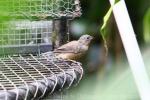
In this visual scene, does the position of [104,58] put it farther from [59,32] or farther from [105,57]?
[59,32]

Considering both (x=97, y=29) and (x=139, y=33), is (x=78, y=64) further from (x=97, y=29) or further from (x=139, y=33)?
(x=139, y=33)

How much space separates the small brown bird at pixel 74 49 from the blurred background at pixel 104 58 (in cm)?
3

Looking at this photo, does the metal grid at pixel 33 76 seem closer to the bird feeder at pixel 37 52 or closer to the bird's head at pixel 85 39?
the bird feeder at pixel 37 52

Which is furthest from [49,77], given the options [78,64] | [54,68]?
[78,64]

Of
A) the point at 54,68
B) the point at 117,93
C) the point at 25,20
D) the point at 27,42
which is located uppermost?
the point at 25,20

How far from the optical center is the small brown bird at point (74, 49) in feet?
4.66

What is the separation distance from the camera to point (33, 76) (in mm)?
1349

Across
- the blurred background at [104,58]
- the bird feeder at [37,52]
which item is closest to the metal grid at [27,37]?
the bird feeder at [37,52]

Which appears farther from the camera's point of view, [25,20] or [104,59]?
[104,59]

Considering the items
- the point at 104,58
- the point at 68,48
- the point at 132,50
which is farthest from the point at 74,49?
the point at 132,50

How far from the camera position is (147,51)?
141 centimetres

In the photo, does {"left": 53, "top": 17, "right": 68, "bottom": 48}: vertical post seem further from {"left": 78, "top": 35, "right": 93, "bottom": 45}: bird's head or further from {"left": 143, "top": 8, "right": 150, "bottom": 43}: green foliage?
{"left": 143, "top": 8, "right": 150, "bottom": 43}: green foliage

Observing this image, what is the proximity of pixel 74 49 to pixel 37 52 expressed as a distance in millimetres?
181

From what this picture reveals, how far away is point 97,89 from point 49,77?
0.25 meters
